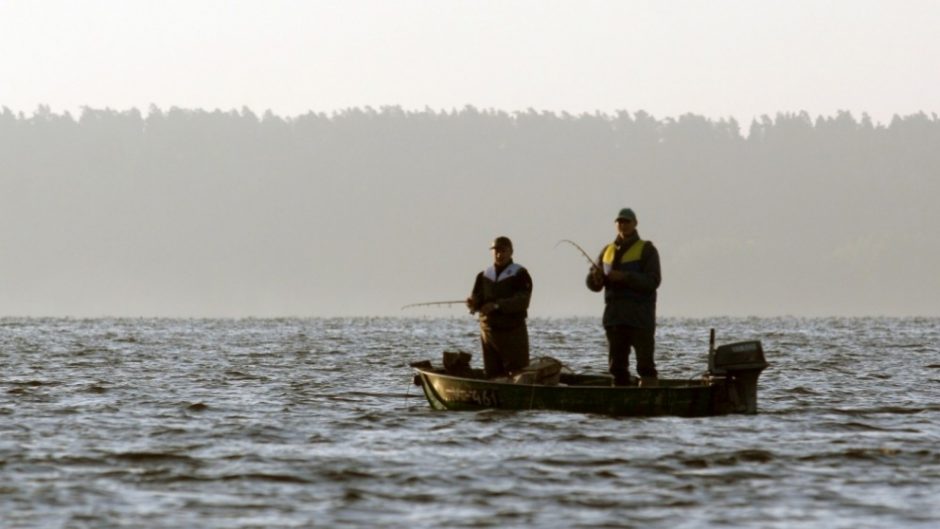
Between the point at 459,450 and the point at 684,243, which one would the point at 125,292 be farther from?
the point at 459,450

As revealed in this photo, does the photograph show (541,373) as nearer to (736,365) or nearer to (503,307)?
(503,307)

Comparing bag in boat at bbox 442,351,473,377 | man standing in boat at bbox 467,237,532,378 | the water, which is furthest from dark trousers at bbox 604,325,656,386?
bag in boat at bbox 442,351,473,377

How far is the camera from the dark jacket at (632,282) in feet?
68.3

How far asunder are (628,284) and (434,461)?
12.6ft

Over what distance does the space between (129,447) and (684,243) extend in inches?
7158

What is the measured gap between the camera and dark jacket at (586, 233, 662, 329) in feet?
68.3

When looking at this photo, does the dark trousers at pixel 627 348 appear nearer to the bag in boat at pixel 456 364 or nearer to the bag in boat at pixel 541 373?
the bag in boat at pixel 541 373

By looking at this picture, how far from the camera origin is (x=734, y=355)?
21.2 meters

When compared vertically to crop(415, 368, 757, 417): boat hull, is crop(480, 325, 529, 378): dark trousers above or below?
above

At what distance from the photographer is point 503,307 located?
70.3ft

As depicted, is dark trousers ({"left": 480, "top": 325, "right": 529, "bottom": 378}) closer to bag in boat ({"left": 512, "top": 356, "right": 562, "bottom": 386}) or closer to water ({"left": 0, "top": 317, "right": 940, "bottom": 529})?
bag in boat ({"left": 512, "top": 356, "right": 562, "bottom": 386})

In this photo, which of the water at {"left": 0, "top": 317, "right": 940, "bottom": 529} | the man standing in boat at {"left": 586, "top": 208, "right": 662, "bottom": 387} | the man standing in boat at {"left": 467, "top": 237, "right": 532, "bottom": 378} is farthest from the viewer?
the man standing in boat at {"left": 467, "top": 237, "right": 532, "bottom": 378}

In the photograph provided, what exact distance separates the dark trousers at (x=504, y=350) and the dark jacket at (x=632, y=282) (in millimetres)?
1277

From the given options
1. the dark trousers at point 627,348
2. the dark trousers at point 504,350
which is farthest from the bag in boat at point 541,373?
the dark trousers at point 627,348
